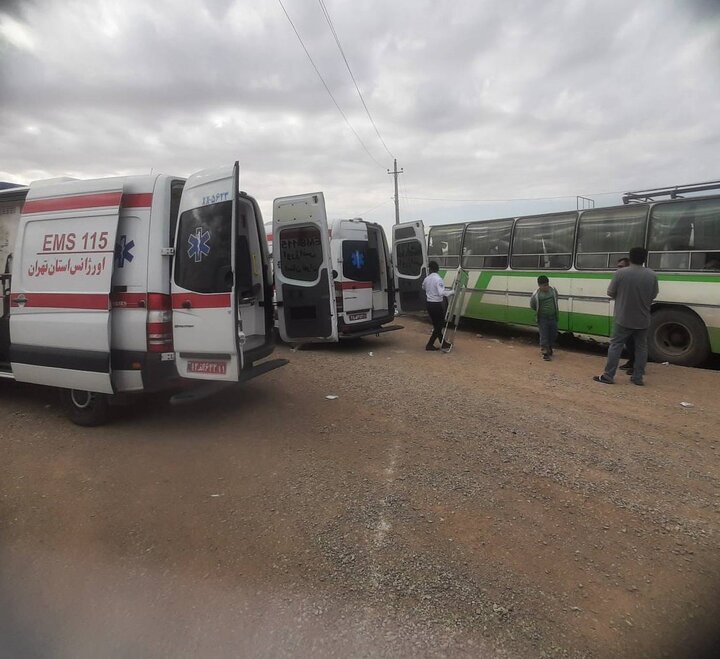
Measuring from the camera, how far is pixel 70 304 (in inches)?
171

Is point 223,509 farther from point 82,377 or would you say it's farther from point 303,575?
point 82,377

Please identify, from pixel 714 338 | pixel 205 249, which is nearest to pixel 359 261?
pixel 205 249

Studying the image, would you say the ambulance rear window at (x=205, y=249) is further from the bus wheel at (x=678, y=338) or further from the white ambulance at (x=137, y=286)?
the bus wheel at (x=678, y=338)

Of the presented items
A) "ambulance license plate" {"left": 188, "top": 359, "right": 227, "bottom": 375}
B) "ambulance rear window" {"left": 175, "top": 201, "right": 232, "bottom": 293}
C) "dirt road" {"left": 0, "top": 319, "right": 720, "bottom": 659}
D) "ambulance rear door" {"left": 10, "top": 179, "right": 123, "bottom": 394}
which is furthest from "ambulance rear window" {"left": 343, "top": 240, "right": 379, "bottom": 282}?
"ambulance rear door" {"left": 10, "top": 179, "right": 123, "bottom": 394}

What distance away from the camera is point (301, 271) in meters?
6.99

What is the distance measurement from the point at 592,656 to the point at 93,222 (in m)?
4.77

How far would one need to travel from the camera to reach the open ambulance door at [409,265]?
10.3 meters

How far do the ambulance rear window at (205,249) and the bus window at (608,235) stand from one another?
723cm

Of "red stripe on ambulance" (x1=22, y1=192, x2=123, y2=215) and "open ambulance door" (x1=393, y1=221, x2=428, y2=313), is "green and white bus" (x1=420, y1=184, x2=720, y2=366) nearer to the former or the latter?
"open ambulance door" (x1=393, y1=221, x2=428, y2=313)

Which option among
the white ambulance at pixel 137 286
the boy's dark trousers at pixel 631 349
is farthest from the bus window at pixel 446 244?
the white ambulance at pixel 137 286

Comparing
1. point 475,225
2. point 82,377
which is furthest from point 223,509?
point 475,225

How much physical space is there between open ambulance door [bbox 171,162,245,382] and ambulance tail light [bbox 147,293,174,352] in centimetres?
8

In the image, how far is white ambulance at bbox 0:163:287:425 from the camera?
401 cm

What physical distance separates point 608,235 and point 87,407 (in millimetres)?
8637
